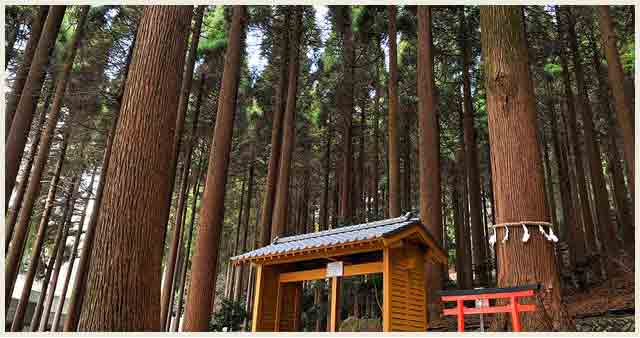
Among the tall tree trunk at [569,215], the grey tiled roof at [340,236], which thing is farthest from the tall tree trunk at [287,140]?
the tall tree trunk at [569,215]

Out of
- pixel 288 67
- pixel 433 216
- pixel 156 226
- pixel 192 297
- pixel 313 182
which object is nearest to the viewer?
pixel 156 226

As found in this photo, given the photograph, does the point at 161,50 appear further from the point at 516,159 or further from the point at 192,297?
the point at 192,297

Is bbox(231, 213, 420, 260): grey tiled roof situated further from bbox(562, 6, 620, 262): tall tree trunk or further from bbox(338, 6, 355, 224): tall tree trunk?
bbox(562, 6, 620, 262): tall tree trunk

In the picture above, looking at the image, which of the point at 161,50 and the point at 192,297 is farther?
the point at 192,297

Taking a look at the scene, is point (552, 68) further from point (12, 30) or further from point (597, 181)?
point (12, 30)

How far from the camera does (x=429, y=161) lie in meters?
11.8

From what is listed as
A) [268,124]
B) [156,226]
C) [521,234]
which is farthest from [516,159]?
[268,124]

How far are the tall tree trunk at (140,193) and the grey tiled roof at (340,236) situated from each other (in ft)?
9.90

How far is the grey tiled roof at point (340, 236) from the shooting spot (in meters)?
7.18

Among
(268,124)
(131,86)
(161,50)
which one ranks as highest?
(268,124)

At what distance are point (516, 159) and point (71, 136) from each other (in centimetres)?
1702

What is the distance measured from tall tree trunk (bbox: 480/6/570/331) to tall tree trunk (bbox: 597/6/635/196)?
18.5ft

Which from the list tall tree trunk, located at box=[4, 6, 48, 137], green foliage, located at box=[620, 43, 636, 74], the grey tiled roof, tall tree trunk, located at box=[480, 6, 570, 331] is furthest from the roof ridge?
green foliage, located at box=[620, 43, 636, 74]

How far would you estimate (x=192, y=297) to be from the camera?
9.78m
